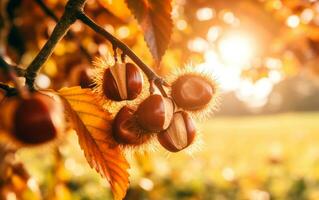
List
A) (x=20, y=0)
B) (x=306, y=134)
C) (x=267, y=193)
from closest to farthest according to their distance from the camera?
1. (x=20, y=0)
2. (x=267, y=193)
3. (x=306, y=134)

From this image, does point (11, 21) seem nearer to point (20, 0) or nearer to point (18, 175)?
point (20, 0)

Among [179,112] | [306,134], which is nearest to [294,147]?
[306,134]

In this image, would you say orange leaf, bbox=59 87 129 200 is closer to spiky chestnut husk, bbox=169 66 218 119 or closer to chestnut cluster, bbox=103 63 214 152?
chestnut cluster, bbox=103 63 214 152

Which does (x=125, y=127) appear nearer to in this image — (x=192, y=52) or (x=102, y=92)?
(x=102, y=92)

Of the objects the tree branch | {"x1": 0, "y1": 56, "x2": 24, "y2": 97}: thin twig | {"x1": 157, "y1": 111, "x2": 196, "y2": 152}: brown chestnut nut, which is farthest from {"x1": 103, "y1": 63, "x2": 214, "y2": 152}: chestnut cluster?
{"x1": 0, "y1": 56, "x2": 24, "y2": 97}: thin twig

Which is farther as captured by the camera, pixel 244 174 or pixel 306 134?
pixel 306 134
